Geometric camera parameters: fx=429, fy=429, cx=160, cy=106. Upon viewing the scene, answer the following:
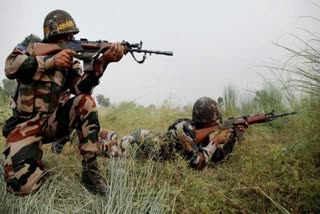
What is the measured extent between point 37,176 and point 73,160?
76cm

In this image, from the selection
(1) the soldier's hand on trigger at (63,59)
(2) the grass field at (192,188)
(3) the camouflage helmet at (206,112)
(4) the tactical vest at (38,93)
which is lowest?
(2) the grass field at (192,188)

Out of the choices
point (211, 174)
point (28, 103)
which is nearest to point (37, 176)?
point (28, 103)

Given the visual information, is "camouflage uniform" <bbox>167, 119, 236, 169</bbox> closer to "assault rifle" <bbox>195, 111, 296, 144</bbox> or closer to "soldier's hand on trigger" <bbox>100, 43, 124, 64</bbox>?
"assault rifle" <bbox>195, 111, 296, 144</bbox>

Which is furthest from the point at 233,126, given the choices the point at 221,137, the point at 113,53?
the point at 113,53

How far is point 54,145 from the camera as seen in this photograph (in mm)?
5219

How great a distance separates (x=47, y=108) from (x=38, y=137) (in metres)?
0.28

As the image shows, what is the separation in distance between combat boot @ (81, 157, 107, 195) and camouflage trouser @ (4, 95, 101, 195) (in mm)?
73

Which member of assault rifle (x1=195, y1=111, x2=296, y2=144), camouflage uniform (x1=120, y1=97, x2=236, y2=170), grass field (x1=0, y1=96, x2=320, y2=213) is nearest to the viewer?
grass field (x1=0, y1=96, x2=320, y2=213)

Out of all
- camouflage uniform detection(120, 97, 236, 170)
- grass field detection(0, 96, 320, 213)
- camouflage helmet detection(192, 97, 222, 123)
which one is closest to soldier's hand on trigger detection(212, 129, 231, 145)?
camouflage uniform detection(120, 97, 236, 170)

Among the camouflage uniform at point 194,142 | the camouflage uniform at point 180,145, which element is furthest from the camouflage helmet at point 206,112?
the camouflage uniform at point 180,145

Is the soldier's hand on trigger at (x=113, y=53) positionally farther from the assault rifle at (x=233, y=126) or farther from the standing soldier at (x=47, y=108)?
the assault rifle at (x=233, y=126)

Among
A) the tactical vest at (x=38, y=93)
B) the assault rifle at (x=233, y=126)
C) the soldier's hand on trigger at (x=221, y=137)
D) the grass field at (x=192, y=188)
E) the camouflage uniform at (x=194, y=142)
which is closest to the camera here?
the grass field at (x=192, y=188)

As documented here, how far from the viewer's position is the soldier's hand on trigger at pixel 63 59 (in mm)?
3725

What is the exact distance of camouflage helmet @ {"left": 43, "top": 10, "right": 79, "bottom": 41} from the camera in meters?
3.92
